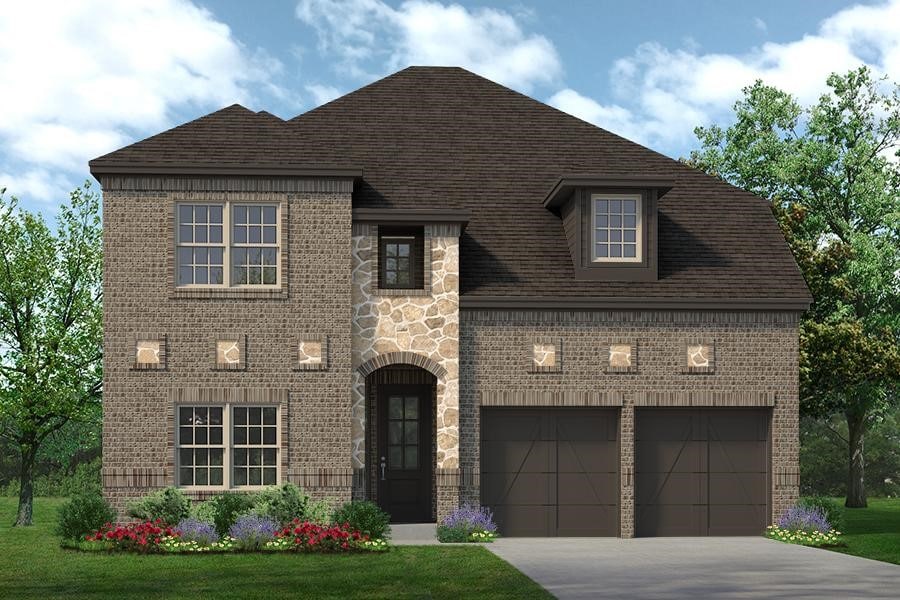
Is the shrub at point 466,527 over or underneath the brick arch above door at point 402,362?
underneath

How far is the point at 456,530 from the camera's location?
866 inches

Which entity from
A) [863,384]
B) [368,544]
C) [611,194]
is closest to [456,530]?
[368,544]

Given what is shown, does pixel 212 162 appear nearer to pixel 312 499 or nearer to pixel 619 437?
pixel 312 499

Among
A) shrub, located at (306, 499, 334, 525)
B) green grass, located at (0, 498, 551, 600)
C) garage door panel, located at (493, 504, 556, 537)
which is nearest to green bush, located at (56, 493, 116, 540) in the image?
green grass, located at (0, 498, 551, 600)

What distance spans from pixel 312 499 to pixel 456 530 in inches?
113

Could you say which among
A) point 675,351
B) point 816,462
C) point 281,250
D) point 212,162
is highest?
point 212,162

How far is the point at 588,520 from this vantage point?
2373 centimetres

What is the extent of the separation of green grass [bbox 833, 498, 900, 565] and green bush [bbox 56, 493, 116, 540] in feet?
45.4

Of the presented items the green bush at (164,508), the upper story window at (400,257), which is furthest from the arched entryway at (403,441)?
the green bush at (164,508)

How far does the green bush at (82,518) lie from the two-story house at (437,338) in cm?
71

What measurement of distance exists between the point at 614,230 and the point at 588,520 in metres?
6.12

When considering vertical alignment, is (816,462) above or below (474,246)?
below

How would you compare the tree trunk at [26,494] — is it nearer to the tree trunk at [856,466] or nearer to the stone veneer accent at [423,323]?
the stone veneer accent at [423,323]

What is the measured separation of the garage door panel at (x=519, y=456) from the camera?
23609 mm
